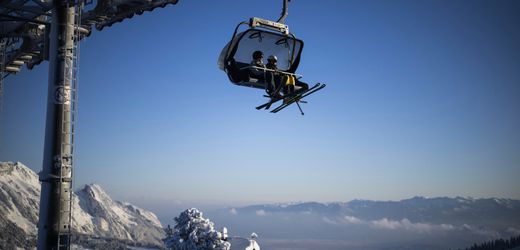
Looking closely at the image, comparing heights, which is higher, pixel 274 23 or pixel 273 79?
pixel 274 23

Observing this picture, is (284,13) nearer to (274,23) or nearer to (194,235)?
(274,23)

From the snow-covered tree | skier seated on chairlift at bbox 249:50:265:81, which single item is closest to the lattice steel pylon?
skier seated on chairlift at bbox 249:50:265:81

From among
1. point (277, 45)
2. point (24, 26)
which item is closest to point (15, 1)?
point (24, 26)

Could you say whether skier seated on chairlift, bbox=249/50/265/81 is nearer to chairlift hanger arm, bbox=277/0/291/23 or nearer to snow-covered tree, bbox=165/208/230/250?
chairlift hanger arm, bbox=277/0/291/23

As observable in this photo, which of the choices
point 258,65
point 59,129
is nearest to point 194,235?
point 59,129

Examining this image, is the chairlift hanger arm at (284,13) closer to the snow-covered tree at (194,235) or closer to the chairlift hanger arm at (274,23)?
the chairlift hanger arm at (274,23)

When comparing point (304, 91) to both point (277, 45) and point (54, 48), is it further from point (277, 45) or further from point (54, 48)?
point (54, 48)

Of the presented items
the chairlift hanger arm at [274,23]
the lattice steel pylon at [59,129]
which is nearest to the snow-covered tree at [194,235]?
the lattice steel pylon at [59,129]

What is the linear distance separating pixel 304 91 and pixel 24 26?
12988 mm

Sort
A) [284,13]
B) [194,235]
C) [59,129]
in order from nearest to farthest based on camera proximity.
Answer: [284,13] < [59,129] < [194,235]

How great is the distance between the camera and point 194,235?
39125 mm

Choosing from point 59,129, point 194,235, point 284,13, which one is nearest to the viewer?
point 284,13

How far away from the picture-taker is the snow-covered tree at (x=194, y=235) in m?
39.1

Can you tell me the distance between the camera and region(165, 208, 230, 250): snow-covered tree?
128ft
